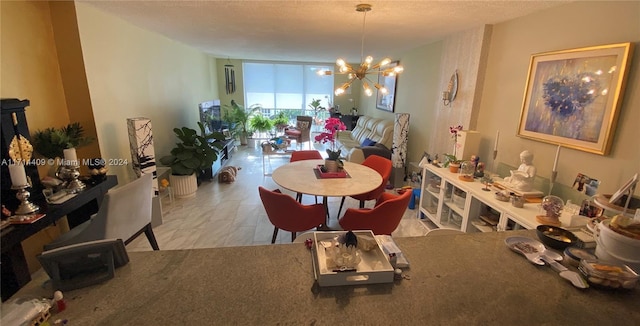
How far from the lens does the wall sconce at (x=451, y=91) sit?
3637 mm

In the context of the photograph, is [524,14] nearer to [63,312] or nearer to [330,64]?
[63,312]

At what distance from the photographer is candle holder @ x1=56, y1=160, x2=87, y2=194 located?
2.19 meters

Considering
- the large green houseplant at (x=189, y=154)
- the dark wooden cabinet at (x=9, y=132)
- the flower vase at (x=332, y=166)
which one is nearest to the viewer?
the dark wooden cabinet at (x=9, y=132)

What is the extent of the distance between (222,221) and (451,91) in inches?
135

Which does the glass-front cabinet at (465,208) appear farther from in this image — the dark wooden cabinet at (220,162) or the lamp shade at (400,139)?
the dark wooden cabinet at (220,162)

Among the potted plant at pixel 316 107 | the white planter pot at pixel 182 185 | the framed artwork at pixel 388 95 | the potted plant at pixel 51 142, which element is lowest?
the white planter pot at pixel 182 185

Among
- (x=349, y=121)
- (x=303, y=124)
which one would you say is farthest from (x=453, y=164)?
(x=349, y=121)

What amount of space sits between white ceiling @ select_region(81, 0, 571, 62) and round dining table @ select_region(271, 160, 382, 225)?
5.13ft

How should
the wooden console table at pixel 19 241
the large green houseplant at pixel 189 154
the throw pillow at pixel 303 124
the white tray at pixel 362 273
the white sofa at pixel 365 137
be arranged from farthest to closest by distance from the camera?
the throw pillow at pixel 303 124 → the white sofa at pixel 365 137 → the large green houseplant at pixel 189 154 → the wooden console table at pixel 19 241 → the white tray at pixel 362 273

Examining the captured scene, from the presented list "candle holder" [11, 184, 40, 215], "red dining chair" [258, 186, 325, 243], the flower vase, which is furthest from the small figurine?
"candle holder" [11, 184, 40, 215]

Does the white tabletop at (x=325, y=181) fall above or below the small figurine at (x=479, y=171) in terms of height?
below

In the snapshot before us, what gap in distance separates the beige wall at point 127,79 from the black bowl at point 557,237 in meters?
3.64

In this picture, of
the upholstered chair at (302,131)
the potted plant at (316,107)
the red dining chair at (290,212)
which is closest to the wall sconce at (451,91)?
the red dining chair at (290,212)

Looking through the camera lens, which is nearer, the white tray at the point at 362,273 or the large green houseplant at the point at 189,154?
the white tray at the point at 362,273
